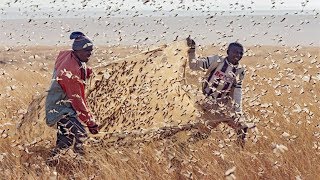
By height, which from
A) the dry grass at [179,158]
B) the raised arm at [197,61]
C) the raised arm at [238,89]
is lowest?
the dry grass at [179,158]

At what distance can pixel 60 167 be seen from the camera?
6.50 meters

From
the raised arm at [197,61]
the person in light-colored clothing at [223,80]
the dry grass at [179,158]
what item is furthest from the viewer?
the raised arm at [197,61]

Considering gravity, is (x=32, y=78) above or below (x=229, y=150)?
below

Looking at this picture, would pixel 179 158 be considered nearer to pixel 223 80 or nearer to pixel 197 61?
pixel 223 80

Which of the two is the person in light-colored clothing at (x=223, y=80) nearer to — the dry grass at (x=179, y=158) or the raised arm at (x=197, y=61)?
the raised arm at (x=197, y=61)

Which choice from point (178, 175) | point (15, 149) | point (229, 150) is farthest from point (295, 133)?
point (15, 149)

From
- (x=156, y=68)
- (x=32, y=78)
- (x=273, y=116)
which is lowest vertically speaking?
(x=32, y=78)

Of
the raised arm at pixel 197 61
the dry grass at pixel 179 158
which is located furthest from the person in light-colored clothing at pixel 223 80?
the dry grass at pixel 179 158

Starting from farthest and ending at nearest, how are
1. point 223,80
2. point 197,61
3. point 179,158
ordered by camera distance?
point 197,61 → point 223,80 → point 179,158

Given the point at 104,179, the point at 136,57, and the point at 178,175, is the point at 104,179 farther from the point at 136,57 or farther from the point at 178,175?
the point at 136,57

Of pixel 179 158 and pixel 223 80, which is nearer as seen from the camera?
pixel 179 158

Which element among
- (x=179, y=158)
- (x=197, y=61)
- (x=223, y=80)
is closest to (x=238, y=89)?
(x=223, y=80)

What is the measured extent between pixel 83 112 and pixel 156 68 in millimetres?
2425

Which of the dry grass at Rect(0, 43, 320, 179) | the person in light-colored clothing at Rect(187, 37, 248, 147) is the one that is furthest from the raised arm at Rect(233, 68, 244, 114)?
the dry grass at Rect(0, 43, 320, 179)
